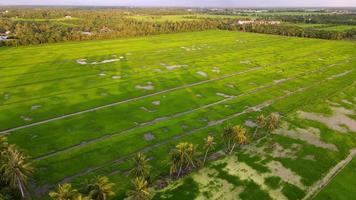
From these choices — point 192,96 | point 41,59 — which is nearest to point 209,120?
point 192,96

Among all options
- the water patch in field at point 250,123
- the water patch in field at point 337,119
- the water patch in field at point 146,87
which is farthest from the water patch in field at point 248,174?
the water patch in field at point 146,87

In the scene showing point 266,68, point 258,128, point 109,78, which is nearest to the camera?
point 258,128

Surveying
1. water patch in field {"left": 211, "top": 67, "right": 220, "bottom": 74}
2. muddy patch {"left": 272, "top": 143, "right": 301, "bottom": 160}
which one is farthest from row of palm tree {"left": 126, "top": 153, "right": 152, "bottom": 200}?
water patch in field {"left": 211, "top": 67, "right": 220, "bottom": 74}

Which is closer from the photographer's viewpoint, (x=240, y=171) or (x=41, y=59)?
(x=240, y=171)

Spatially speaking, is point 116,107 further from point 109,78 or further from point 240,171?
Answer: point 240,171

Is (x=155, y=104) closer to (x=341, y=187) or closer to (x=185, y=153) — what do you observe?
(x=185, y=153)

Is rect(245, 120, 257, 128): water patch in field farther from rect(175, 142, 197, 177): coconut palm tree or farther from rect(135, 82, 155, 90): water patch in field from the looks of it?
rect(135, 82, 155, 90): water patch in field

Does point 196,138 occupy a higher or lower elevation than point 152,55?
lower
